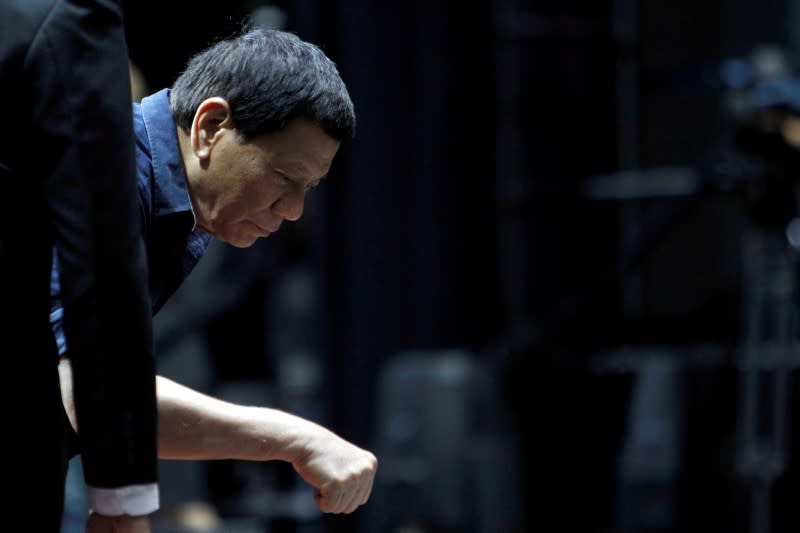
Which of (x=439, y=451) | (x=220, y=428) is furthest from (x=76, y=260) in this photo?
(x=439, y=451)

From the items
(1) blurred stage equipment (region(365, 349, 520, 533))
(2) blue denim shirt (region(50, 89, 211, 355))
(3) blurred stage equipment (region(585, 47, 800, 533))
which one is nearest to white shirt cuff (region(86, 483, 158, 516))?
(2) blue denim shirt (region(50, 89, 211, 355))

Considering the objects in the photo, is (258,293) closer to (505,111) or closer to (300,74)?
(505,111)

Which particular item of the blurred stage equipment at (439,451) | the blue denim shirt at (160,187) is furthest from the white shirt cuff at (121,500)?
the blurred stage equipment at (439,451)

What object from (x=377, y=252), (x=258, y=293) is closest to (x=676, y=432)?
(x=377, y=252)

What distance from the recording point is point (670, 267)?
6.44 m

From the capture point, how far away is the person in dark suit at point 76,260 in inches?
63.9

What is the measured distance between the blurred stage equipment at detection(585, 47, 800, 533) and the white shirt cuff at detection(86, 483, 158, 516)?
13.4ft

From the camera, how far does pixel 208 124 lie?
194 cm

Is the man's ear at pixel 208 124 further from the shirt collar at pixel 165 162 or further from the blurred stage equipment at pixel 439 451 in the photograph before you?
the blurred stage equipment at pixel 439 451

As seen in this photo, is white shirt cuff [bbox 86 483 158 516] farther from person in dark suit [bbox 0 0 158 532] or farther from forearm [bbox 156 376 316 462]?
forearm [bbox 156 376 316 462]

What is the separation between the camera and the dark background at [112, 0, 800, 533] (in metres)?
5.78

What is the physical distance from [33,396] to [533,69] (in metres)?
4.74

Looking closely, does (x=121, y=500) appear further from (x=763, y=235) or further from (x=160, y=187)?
(x=763, y=235)

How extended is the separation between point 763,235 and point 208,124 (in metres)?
3.83
